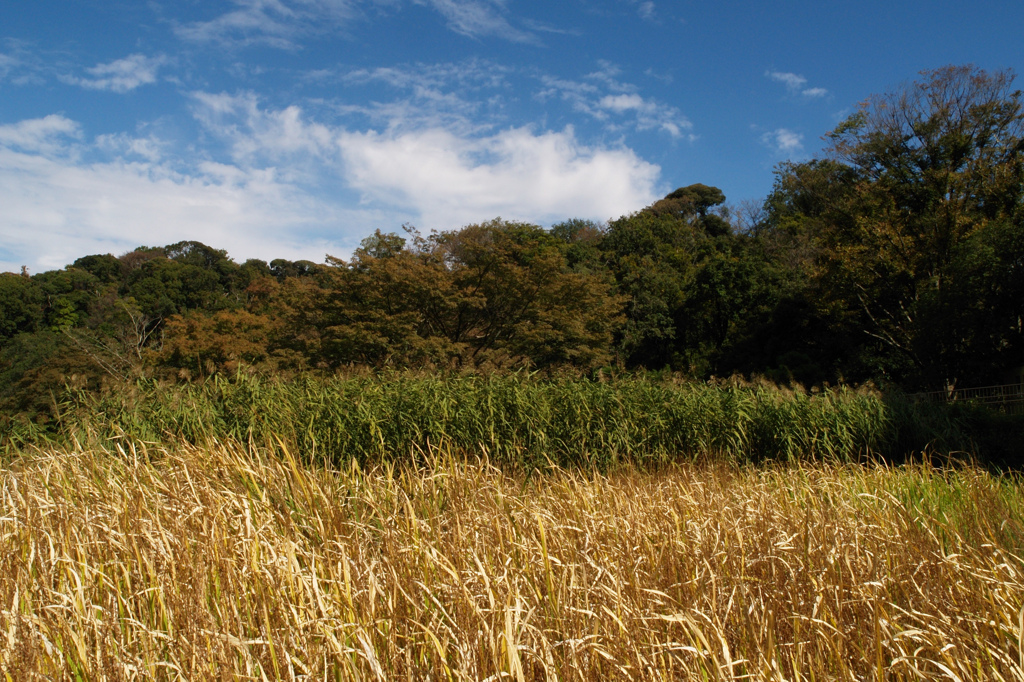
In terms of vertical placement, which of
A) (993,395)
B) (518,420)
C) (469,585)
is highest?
(518,420)

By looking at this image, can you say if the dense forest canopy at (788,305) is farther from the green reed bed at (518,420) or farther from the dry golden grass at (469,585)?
the dry golden grass at (469,585)

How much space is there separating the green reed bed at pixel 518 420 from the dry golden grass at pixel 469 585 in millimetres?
1869

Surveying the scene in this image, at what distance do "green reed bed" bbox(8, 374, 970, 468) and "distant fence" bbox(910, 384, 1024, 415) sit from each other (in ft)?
22.6

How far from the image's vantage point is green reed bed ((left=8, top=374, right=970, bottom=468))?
251 inches

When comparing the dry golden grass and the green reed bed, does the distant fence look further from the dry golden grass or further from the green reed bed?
the dry golden grass

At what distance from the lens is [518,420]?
6840 millimetres

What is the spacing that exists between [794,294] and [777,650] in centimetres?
2476

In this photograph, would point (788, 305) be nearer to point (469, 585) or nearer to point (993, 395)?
point (993, 395)

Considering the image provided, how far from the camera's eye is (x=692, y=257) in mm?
34188

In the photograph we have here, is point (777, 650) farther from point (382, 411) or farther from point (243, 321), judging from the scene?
point (243, 321)

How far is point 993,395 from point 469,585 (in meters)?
16.8

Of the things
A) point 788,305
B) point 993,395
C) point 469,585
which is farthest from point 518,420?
point 788,305

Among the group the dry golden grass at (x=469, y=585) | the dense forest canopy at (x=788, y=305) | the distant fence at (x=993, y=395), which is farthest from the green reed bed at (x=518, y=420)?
the distant fence at (x=993, y=395)

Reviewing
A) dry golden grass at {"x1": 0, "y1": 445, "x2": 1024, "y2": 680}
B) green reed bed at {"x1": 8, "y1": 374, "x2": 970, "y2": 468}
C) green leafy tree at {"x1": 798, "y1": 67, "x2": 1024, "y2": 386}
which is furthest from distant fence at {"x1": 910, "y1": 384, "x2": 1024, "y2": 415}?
dry golden grass at {"x1": 0, "y1": 445, "x2": 1024, "y2": 680}
